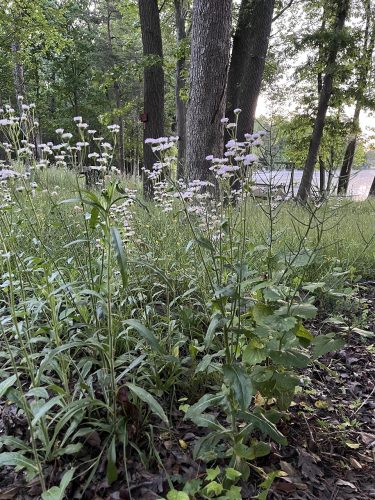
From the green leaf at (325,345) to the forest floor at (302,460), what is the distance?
119mm

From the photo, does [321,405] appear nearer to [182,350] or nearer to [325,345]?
[325,345]

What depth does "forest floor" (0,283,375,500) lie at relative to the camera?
1.51 metres

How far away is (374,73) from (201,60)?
10.3 metres

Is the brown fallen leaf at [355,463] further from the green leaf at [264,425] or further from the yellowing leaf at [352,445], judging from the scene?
the green leaf at [264,425]

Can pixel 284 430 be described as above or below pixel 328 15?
below

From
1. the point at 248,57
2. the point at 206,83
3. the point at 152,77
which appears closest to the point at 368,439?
the point at 206,83

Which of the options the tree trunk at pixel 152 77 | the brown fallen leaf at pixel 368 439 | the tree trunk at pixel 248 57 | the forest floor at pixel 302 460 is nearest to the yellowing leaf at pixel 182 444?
the forest floor at pixel 302 460

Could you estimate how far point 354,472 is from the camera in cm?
168

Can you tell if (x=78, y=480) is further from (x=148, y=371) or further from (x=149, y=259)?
(x=149, y=259)

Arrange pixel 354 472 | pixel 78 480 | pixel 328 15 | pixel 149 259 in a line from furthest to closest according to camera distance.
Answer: pixel 328 15 → pixel 149 259 → pixel 354 472 → pixel 78 480

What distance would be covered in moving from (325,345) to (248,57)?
27.1 feet

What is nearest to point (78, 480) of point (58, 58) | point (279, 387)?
point (279, 387)

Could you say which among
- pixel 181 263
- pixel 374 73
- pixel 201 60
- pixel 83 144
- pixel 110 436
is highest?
pixel 374 73

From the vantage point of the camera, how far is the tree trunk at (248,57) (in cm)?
801
